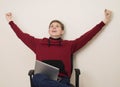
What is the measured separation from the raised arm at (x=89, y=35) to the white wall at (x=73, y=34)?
62 mm

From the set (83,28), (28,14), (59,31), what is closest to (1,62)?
(28,14)

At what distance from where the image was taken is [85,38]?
83.7 inches

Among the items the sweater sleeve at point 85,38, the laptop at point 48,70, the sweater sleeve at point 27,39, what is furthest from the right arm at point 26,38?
the sweater sleeve at point 85,38

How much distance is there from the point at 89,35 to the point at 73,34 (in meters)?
0.18

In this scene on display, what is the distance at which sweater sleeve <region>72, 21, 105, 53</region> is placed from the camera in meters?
2.10

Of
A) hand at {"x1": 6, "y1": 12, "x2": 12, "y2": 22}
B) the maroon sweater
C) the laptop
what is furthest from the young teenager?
hand at {"x1": 6, "y1": 12, "x2": 12, "y2": 22}

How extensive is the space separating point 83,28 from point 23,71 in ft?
2.64

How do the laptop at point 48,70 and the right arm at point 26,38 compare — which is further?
the right arm at point 26,38

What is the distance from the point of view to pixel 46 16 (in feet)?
7.51

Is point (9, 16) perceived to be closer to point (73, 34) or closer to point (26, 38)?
point (26, 38)

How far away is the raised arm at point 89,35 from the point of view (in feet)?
6.89

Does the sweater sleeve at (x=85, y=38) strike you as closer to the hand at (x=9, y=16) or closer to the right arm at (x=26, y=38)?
the right arm at (x=26, y=38)

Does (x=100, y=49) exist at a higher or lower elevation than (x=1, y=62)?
higher

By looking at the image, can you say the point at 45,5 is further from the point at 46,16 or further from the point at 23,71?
the point at 23,71
